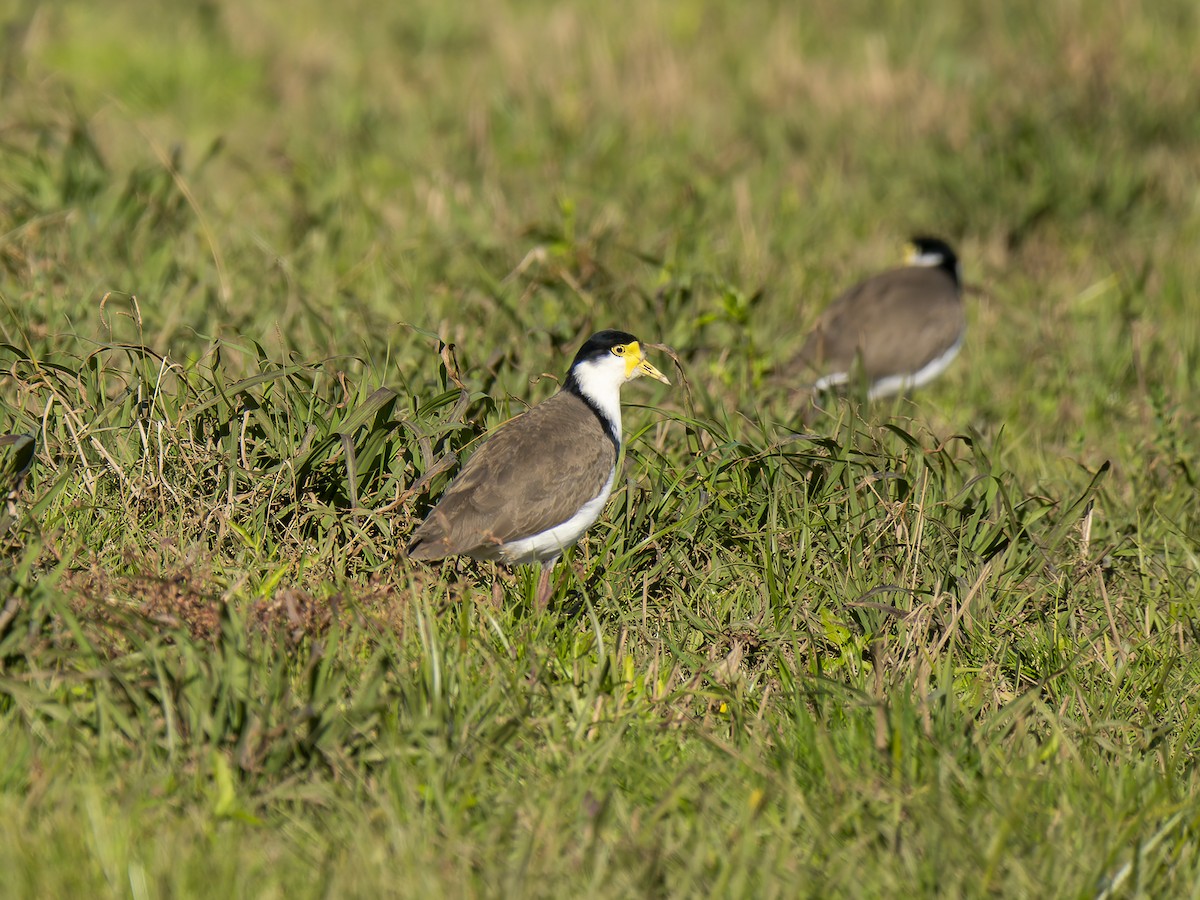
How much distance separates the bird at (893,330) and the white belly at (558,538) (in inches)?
95.9

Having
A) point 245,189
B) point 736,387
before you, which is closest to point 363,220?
point 245,189

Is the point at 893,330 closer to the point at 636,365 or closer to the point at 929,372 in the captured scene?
the point at 929,372

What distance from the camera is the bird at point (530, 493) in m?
4.18

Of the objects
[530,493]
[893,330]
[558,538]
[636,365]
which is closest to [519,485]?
[530,493]

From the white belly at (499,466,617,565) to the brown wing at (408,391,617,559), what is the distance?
21 mm

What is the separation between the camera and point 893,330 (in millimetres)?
6883

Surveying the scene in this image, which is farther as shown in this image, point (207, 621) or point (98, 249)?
point (98, 249)

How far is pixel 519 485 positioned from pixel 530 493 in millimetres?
44

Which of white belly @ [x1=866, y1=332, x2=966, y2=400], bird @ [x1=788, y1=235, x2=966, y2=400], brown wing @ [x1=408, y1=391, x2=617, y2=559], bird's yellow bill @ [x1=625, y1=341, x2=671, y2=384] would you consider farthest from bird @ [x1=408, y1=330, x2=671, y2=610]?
white belly @ [x1=866, y1=332, x2=966, y2=400]

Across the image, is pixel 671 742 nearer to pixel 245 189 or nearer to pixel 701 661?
pixel 701 661

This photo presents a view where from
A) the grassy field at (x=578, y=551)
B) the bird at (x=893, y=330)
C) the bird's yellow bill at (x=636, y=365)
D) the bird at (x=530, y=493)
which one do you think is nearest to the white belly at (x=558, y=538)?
the bird at (x=530, y=493)

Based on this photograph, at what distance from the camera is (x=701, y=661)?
3969 millimetres

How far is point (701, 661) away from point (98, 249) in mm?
3852

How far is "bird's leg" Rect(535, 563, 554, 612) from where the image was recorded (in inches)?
155
